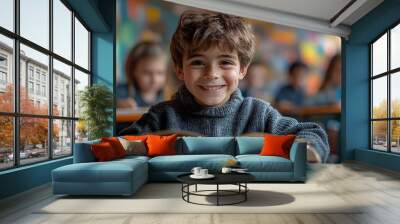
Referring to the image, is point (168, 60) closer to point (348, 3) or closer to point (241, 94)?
point (241, 94)

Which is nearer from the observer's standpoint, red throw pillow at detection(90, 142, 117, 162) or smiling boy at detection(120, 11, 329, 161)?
red throw pillow at detection(90, 142, 117, 162)

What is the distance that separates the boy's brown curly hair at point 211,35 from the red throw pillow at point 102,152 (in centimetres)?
319

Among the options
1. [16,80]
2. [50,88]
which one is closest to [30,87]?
[16,80]

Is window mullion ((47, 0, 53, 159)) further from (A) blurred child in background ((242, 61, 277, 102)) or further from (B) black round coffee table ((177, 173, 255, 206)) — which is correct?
(A) blurred child in background ((242, 61, 277, 102))

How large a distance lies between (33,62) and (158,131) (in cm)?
332

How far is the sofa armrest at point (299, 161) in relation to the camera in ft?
19.8

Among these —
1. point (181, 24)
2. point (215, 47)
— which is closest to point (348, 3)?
point (215, 47)

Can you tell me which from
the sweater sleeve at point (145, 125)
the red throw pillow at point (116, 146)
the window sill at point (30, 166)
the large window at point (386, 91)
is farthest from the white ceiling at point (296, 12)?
the window sill at point (30, 166)

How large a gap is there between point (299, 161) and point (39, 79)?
429cm

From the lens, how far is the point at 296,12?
832 cm

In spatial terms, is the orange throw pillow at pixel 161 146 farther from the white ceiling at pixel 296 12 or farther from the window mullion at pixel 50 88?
the white ceiling at pixel 296 12

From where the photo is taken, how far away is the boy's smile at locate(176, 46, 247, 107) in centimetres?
823

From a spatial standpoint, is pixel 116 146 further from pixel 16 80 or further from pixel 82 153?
pixel 16 80

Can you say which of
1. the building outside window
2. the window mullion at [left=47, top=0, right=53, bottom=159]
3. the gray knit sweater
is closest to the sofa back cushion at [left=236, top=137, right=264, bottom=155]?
the gray knit sweater
